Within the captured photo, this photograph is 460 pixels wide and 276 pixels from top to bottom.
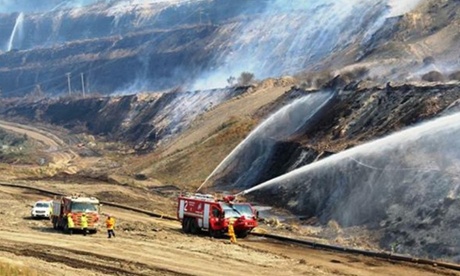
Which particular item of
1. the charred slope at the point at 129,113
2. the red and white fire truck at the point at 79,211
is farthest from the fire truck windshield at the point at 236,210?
the charred slope at the point at 129,113

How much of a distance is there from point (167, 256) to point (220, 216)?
25.7ft

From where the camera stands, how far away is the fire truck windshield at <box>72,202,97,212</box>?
4274 cm

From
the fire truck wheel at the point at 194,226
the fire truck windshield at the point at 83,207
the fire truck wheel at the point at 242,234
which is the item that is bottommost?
the fire truck wheel at the point at 242,234

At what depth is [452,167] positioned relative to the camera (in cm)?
3994

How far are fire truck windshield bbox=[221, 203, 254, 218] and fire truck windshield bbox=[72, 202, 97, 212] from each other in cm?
771

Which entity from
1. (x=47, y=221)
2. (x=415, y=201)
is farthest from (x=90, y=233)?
(x=415, y=201)

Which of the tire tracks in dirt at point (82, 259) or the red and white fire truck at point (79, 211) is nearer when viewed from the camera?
the tire tracks in dirt at point (82, 259)

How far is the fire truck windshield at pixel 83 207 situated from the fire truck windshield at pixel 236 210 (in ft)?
25.3

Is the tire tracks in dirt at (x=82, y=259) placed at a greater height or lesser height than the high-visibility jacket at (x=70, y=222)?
lesser

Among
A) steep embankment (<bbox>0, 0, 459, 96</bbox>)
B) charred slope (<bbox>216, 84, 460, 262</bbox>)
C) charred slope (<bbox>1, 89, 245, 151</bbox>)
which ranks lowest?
charred slope (<bbox>216, 84, 460, 262</bbox>)

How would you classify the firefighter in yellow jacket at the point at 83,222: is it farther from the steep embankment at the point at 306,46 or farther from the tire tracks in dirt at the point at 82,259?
the steep embankment at the point at 306,46

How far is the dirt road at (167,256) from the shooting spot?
1190 inches

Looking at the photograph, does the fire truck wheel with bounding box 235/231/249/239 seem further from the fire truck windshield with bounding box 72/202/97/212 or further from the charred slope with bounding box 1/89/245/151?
the charred slope with bounding box 1/89/245/151

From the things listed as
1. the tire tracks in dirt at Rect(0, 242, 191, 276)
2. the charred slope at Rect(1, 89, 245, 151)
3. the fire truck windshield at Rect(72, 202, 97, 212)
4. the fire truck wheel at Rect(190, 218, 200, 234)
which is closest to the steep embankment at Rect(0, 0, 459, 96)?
the charred slope at Rect(1, 89, 245, 151)
